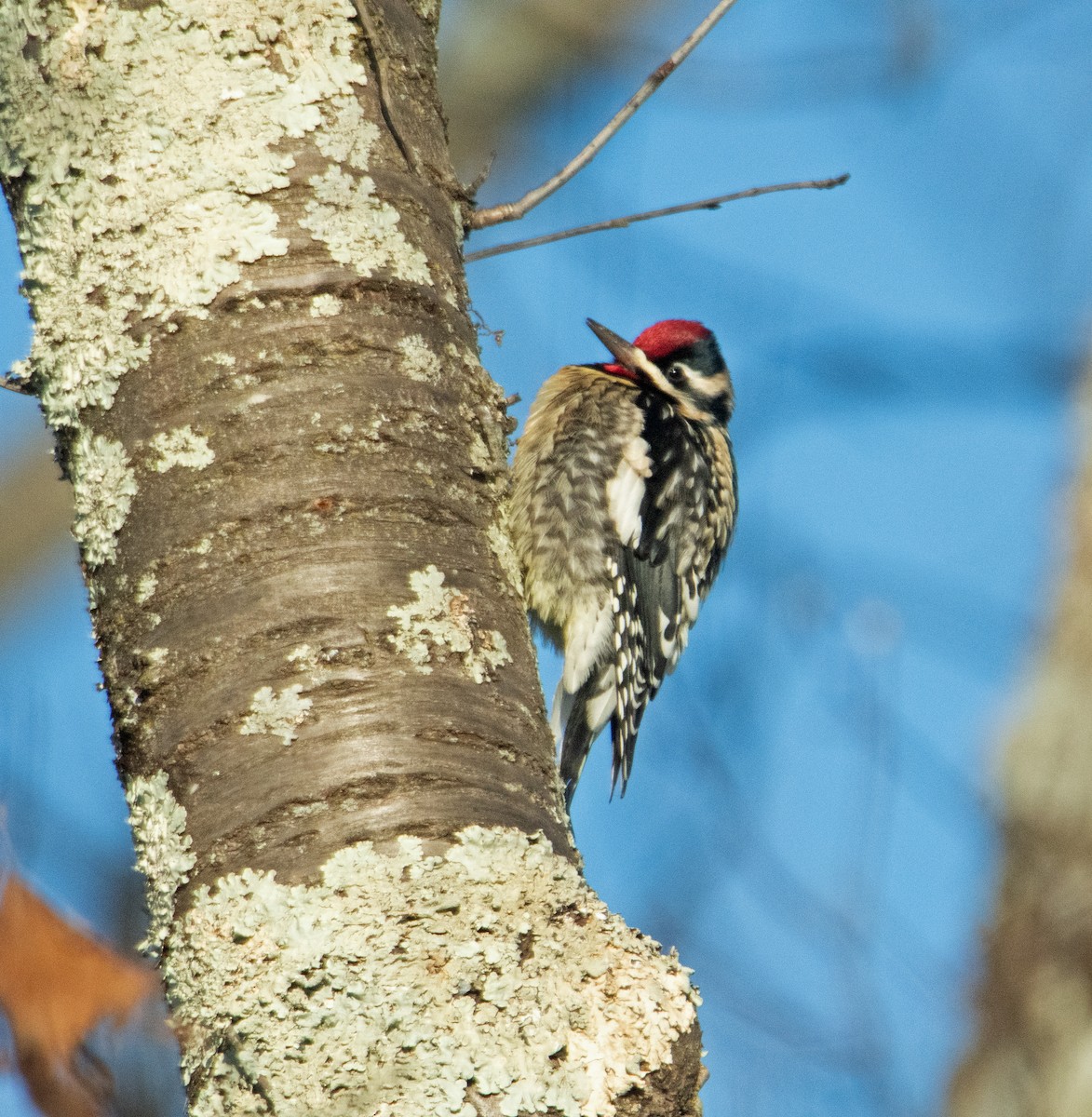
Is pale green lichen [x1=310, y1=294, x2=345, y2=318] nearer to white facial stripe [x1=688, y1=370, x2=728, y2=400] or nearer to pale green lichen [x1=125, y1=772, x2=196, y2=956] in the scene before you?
pale green lichen [x1=125, y1=772, x2=196, y2=956]

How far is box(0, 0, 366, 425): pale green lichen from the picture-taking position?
208 centimetres

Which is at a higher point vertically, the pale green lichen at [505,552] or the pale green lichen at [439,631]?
the pale green lichen at [505,552]

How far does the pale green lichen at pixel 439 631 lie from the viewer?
76.6 inches

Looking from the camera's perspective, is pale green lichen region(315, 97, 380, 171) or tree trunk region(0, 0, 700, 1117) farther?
pale green lichen region(315, 97, 380, 171)

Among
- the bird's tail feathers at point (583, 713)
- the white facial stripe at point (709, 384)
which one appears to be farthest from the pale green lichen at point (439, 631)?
the white facial stripe at point (709, 384)

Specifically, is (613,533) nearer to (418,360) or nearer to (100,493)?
(418,360)

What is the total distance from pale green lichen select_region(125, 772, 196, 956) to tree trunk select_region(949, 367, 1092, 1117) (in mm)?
4222

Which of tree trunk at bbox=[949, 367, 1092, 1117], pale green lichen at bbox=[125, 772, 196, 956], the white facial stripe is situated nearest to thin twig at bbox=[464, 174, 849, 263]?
pale green lichen at bbox=[125, 772, 196, 956]

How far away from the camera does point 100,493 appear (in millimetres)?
2010

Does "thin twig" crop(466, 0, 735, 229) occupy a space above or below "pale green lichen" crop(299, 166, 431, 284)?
above

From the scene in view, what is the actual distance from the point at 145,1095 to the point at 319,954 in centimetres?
36

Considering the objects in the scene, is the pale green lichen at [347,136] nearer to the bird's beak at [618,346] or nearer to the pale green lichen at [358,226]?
the pale green lichen at [358,226]

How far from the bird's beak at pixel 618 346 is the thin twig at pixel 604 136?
1.94m

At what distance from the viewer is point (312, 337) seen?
2078mm
